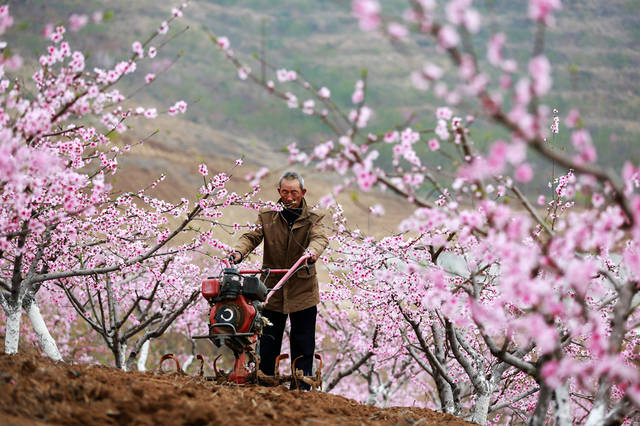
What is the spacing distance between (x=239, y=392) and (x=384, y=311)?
3440mm

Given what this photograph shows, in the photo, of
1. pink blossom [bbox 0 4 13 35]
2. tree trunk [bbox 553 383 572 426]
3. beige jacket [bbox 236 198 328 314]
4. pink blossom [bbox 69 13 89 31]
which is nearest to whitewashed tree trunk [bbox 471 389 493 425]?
beige jacket [bbox 236 198 328 314]

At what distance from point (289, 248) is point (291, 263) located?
153 mm

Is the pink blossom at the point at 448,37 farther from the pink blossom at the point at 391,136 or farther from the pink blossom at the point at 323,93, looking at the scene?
the pink blossom at the point at 323,93

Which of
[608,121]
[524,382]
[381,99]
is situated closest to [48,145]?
[524,382]

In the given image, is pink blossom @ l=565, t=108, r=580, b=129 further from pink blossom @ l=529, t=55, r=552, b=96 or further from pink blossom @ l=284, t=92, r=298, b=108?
pink blossom @ l=284, t=92, r=298, b=108

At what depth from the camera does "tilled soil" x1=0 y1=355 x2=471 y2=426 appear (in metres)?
2.87

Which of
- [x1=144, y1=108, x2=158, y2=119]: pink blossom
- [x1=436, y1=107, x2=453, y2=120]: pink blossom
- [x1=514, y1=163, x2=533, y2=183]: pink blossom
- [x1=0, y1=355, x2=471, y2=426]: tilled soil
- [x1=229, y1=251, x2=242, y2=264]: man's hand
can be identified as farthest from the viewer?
[x1=229, y1=251, x2=242, y2=264]: man's hand

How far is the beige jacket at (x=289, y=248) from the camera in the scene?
17.7 feet

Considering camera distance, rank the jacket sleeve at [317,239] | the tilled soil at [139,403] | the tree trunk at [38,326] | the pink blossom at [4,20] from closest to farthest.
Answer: the tilled soil at [139,403], the pink blossom at [4,20], the jacket sleeve at [317,239], the tree trunk at [38,326]

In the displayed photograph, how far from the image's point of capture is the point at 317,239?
539 centimetres

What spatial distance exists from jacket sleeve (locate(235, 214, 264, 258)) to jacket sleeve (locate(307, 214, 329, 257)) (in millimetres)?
532

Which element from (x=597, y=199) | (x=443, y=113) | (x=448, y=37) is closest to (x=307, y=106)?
(x=443, y=113)

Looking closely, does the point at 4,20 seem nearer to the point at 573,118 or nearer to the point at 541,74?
the point at 541,74

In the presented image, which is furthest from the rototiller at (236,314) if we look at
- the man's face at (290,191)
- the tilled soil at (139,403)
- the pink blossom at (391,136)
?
the pink blossom at (391,136)
